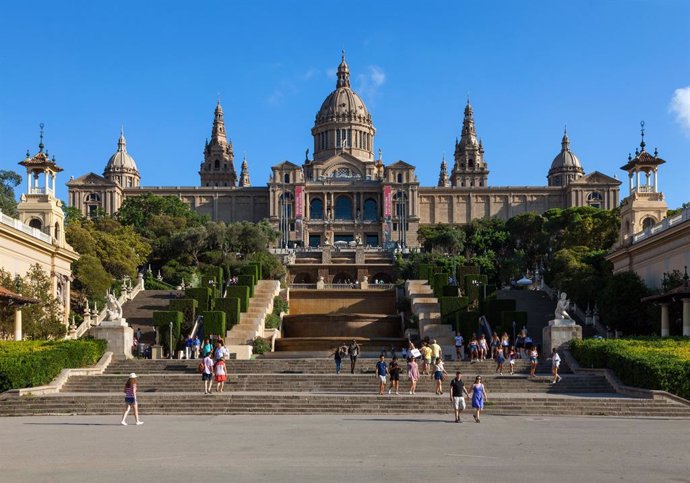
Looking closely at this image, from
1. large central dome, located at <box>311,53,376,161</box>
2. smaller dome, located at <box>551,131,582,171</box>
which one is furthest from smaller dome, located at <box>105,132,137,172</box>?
smaller dome, located at <box>551,131,582,171</box>


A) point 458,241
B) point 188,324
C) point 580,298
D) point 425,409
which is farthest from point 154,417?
point 458,241

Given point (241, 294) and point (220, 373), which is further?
point (241, 294)

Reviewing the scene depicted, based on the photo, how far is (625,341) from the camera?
34562 millimetres

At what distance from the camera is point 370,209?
5581 inches

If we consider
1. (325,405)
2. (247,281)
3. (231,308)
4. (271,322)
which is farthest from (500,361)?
(247,281)

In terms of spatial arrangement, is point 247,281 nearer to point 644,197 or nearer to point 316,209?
point 644,197

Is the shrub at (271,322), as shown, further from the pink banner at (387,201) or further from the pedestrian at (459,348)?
the pink banner at (387,201)

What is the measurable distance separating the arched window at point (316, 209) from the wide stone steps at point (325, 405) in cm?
11213

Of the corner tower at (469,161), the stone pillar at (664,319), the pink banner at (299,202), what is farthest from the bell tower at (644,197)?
the corner tower at (469,161)

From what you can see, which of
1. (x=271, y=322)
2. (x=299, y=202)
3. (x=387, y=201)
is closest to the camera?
(x=271, y=322)

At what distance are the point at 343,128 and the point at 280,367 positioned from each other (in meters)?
124

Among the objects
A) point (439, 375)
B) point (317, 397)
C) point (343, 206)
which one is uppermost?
point (343, 206)

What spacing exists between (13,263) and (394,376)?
80.1 ft

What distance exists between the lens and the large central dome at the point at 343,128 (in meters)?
157
